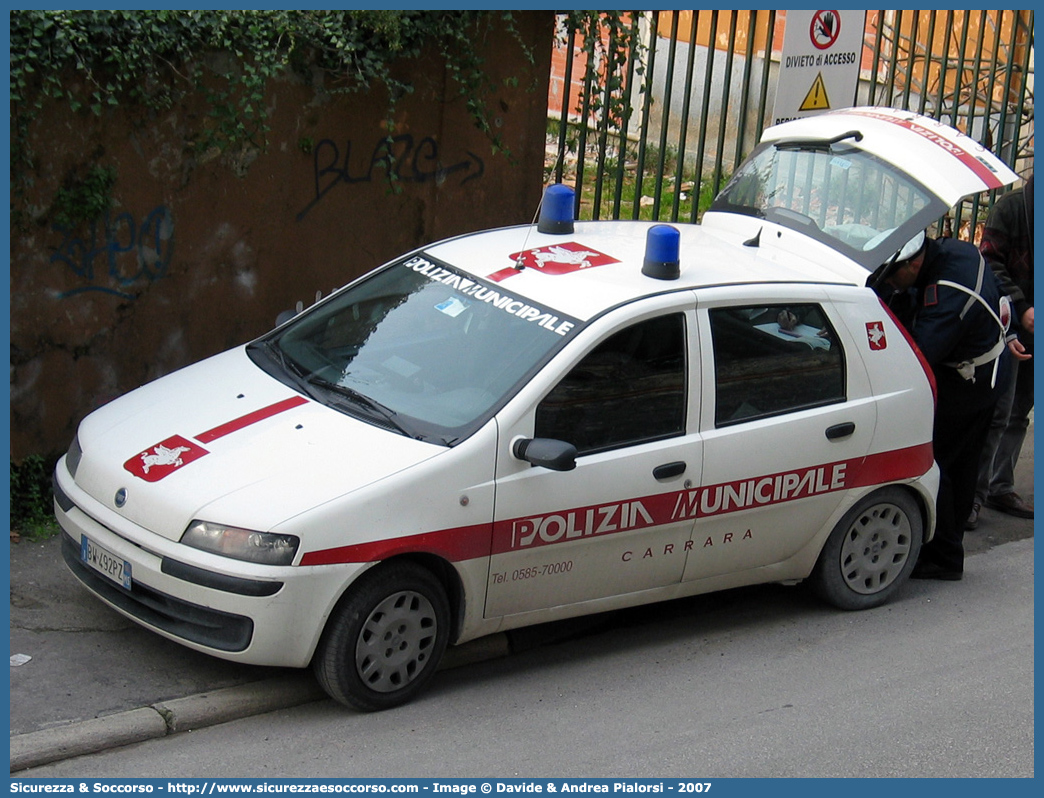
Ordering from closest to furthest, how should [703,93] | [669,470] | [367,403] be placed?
1. [367,403]
2. [669,470]
3. [703,93]

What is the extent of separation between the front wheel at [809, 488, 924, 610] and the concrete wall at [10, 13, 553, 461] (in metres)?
3.44

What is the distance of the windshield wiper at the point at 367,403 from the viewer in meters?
4.90

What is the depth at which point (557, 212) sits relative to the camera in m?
6.00

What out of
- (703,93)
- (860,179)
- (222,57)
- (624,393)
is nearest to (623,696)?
(624,393)

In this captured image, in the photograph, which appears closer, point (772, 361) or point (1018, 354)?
point (772, 361)

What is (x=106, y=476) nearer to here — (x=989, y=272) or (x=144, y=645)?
(x=144, y=645)

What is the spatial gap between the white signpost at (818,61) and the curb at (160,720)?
15.6 feet

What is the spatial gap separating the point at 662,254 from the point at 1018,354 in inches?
115

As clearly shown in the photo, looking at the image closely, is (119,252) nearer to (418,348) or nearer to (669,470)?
(418,348)

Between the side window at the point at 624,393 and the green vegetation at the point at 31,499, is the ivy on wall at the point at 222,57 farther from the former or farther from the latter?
the side window at the point at 624,393

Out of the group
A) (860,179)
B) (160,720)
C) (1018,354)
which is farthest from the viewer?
(1018,354)

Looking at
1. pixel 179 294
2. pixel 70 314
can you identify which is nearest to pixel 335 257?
pixel 179 294

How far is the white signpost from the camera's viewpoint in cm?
753

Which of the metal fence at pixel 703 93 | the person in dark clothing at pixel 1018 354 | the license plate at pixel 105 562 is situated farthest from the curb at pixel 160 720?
the person in dark clothing at pixel 1018 354
